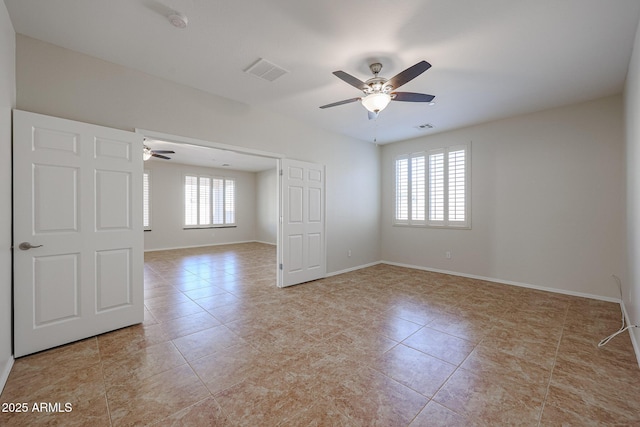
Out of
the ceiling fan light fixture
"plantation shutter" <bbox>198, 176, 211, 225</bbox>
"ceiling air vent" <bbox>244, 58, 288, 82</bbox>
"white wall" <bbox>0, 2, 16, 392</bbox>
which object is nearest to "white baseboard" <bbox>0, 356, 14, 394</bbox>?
"white wall" <bbox>0, 2, 16, 392</bbox>

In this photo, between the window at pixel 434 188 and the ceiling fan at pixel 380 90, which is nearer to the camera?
the ceiling fan at pixel 380 90

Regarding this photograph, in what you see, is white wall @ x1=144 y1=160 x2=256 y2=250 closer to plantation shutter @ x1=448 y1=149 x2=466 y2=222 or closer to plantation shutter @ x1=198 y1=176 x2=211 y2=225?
plantation shutter @ x1=198 y1=176 x2=211 y2=225

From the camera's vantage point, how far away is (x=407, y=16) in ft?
7.05

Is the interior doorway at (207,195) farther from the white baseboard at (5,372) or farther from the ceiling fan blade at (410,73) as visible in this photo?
the white baseboard at (5,372)

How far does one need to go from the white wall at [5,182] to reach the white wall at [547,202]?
5.89 m

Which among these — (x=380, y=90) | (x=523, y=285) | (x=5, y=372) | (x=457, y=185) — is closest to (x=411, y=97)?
(x=380, y=90)

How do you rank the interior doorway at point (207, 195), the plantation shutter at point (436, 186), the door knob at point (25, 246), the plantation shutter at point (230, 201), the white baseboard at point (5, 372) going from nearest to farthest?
1. the white baseboard at point (5, 372)
2. the door knob at point (25, 246)
3. the plantation shutter at point (436, 186)
4. the interior doorway at point (207, 195)
5. the plantation shutter at point (230, 201)

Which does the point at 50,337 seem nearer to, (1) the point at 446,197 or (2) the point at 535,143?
(1) the point at 446,197

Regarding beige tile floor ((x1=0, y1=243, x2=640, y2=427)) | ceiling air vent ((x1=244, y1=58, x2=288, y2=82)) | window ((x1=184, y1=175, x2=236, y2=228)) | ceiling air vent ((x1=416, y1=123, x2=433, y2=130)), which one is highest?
ceiling air vent ((x1=244, y1=58, x2=288, y2=82))

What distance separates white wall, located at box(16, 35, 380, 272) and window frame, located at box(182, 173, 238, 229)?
5.84 m

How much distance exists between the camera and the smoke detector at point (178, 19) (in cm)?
213

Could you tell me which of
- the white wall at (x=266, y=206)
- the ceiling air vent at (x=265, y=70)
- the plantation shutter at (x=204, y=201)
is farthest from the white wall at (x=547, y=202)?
the plantation shutter at (x=204, y=201)

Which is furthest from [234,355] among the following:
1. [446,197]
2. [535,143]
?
[535,143]

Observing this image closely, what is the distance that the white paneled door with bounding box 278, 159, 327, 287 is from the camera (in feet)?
14.3
